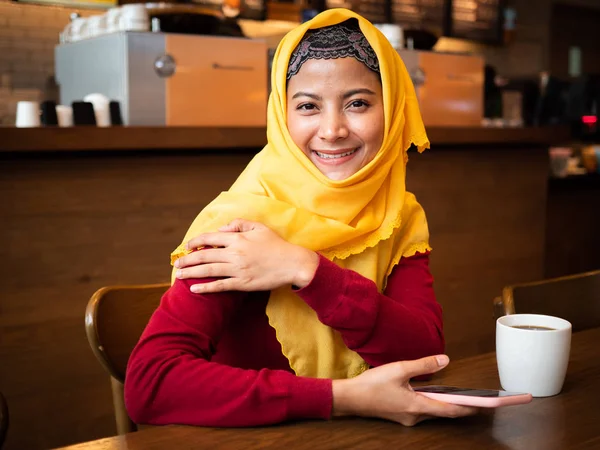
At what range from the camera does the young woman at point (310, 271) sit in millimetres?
955

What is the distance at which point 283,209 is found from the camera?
46.3 inches

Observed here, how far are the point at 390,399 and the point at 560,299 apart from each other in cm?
83

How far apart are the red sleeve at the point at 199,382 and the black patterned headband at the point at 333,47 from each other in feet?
1.29

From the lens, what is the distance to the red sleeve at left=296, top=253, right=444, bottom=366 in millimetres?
A: 1055

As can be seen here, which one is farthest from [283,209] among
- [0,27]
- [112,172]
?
[0,27]

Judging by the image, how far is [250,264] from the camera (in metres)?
1.05

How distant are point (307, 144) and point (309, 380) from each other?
0.40 meters

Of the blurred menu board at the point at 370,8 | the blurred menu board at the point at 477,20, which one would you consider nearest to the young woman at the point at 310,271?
the blurred menu board at the point at 370,8

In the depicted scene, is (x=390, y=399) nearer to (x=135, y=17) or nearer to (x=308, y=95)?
(x=308, y=95)

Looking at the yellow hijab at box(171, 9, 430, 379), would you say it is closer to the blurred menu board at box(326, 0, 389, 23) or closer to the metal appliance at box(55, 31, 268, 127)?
the metal appliance at box(55, 31, 268, 127)

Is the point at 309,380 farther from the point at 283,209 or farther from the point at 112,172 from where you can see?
the point at 112,172

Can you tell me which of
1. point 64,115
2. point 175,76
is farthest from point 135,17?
point 64,115

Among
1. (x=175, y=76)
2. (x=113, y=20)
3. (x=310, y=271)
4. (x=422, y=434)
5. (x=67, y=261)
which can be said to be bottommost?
(x=67, y=261)

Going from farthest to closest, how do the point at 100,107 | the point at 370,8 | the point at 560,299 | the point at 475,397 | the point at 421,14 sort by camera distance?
the point at 421,14 → the point at 370,8 → the point at 100,107 → the point at 560,299 → the point at 475,397
